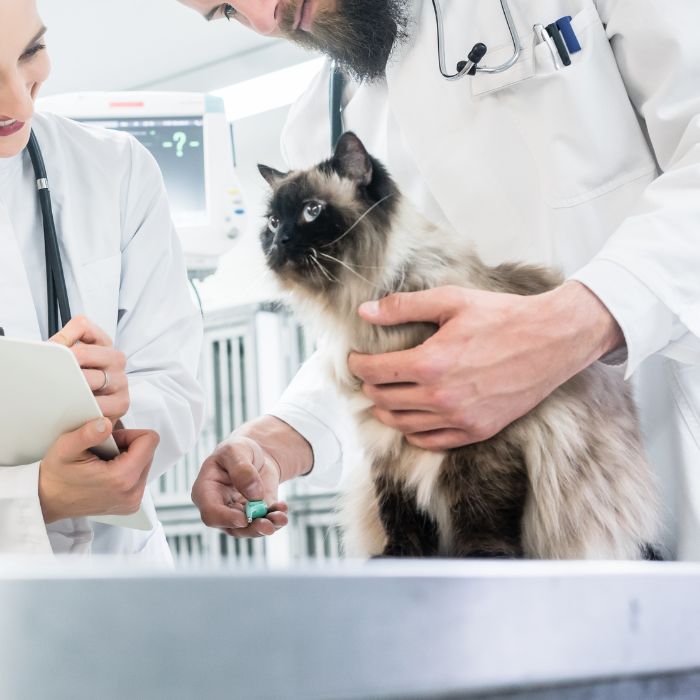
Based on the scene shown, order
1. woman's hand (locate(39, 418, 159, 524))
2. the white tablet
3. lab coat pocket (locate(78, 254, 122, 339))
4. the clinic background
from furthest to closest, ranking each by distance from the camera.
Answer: the clinic background, lab coat pocket (locate(78, 254, 122, 339)), woman's hand (locate(39, 418, 159, 524)), the white tablet

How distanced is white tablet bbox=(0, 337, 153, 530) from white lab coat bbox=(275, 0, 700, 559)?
426 mm

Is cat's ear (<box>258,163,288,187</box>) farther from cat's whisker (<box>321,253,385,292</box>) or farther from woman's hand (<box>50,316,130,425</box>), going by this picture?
woman's hand (<box>50,316,130,425</box>)

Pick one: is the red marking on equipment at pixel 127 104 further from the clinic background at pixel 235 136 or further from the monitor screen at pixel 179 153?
the clinic background at pixel 235 136

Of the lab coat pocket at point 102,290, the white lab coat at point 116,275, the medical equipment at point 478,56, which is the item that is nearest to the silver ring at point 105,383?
the white lab coat at point 116,275

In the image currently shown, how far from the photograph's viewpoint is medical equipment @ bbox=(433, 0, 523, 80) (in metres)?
1.00

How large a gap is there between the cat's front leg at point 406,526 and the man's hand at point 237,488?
168mm

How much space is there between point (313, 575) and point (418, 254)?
0.72 meters

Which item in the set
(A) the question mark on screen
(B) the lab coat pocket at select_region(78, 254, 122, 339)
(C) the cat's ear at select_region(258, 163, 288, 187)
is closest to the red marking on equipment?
(A) the question mark on screen

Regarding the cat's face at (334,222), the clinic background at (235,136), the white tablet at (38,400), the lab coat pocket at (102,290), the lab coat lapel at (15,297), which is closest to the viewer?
the white tablet at (38,400)

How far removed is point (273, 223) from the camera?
3.46ft

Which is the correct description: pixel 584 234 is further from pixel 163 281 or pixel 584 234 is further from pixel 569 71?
pixel 163 281

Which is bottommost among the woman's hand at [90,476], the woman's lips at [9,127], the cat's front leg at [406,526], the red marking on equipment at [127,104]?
the cat's front leg at [406,526]

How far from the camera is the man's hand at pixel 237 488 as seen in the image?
1031 millimetres

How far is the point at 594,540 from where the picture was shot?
88 cm
